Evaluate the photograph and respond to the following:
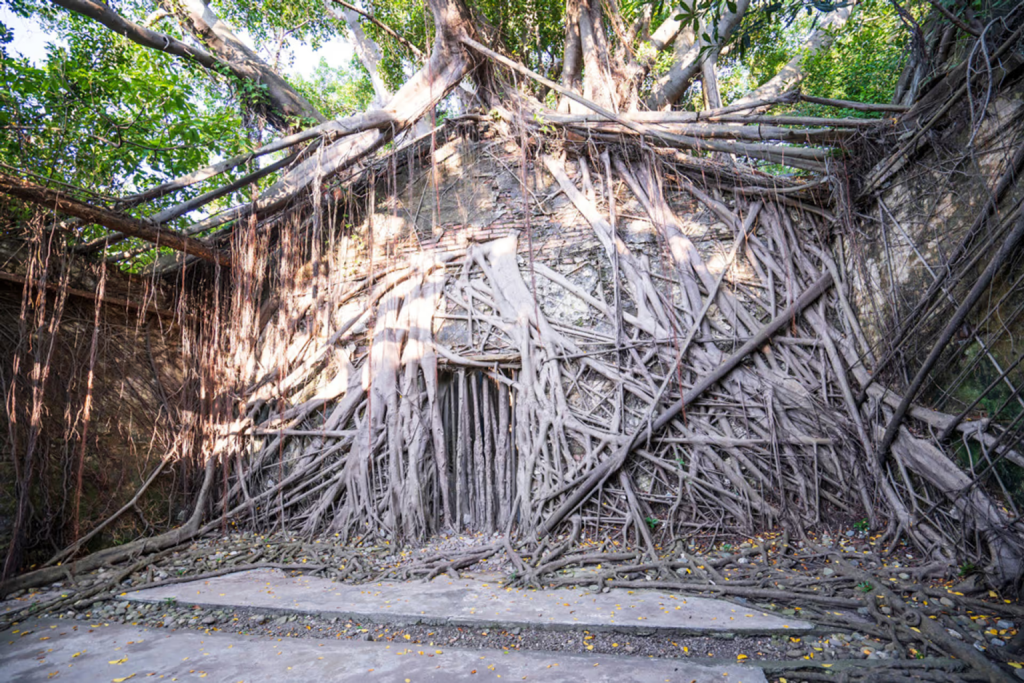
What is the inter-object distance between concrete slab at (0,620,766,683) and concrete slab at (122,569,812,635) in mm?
265

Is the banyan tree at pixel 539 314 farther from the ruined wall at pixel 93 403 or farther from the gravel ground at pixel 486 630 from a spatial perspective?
the gravel ground at pixel 486 630

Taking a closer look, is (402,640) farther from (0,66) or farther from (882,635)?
(0,66)

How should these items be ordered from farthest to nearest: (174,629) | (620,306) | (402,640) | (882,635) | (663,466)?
(620,306) < (663,466) < (174,629) < (402,640) < (882,635)

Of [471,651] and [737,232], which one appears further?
[737,232]

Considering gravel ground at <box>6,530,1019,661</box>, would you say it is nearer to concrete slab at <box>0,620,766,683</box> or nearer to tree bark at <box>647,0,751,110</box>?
concrete slab at <box>0,620,766,683</box>

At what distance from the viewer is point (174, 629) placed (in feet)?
8.74

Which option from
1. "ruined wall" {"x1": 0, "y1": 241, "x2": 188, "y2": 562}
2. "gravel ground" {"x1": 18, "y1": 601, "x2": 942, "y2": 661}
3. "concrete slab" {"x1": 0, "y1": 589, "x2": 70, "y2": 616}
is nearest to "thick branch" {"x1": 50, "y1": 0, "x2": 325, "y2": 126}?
"ruined wall" {"x1": 0, "y1": 241, "x2": 188, "y2": 562}

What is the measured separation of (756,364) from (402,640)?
2.98 metres

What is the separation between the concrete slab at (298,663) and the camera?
80.0 inches

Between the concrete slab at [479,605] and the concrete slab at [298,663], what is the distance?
0.26 metres

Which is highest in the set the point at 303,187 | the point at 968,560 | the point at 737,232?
the point at 303,187

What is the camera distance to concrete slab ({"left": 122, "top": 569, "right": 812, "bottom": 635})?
2.43m

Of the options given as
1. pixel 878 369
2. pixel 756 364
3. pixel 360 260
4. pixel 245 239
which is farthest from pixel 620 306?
pixel 245 239

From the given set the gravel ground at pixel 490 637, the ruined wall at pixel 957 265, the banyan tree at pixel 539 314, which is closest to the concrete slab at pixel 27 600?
the banyan tree at pixel 539 314
